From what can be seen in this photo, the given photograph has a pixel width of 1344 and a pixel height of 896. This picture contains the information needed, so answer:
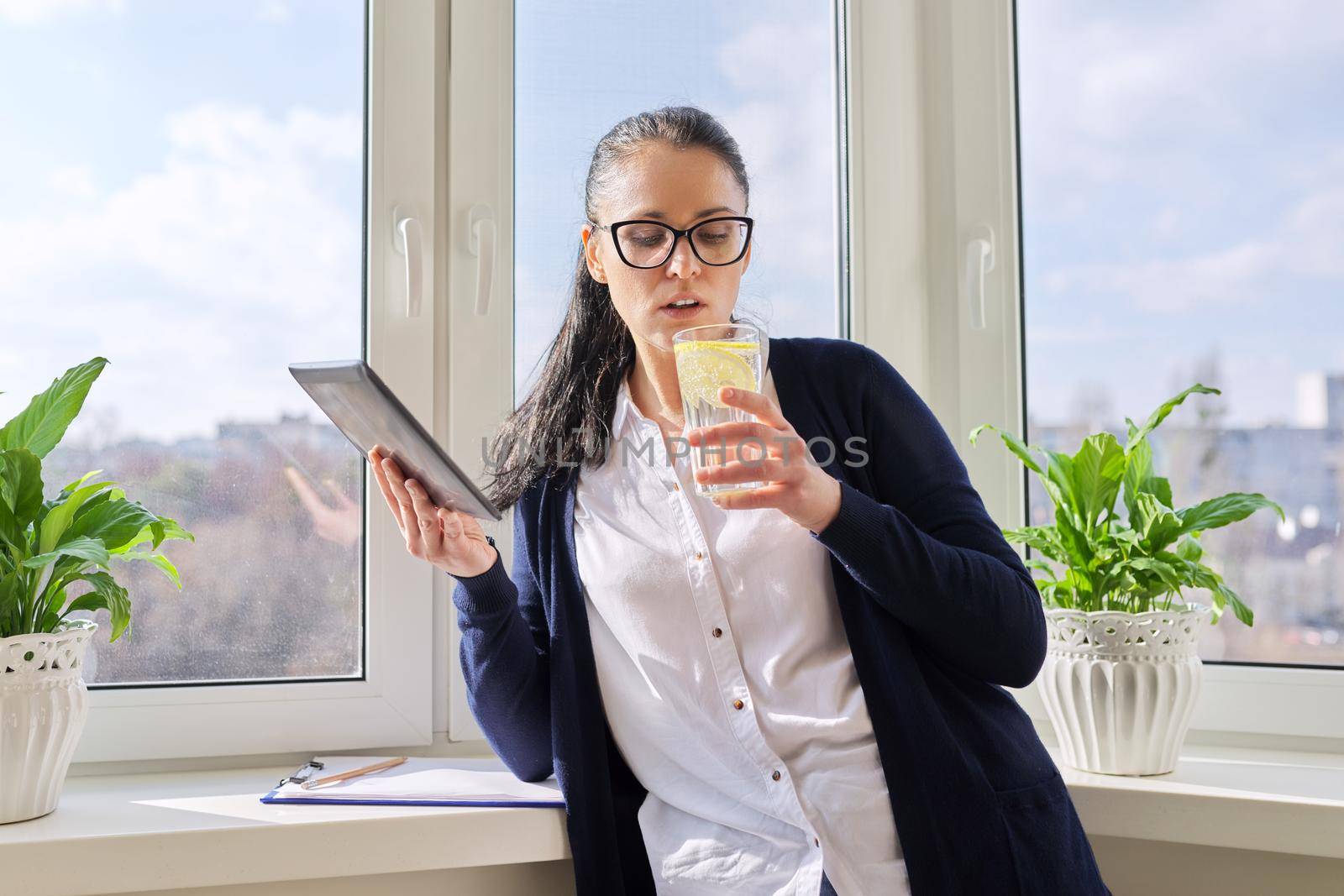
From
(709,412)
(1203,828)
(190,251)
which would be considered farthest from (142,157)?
(1203,828)

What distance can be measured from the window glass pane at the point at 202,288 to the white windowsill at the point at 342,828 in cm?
25

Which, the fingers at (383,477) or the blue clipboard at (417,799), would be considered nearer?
the fingers at (383,477)

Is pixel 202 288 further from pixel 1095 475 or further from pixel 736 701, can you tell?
pixel 1095 475

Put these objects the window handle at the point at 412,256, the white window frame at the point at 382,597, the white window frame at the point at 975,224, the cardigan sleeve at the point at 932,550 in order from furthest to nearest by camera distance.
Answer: the white window frame at the point at 975,224 < the window handle at the point at 412,256 < the white window frame at the point at 382,597 < the cardigan sleeve at the point at 932,550

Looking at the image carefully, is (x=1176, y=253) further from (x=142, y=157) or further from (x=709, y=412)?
(x=142, y=157)

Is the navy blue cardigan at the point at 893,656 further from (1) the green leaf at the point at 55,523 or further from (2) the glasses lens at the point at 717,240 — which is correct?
(1) the green leaf at the point at 55,523

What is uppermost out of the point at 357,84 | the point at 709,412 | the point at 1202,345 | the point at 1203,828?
the point at 357,84

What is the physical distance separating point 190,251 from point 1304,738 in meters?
1.88

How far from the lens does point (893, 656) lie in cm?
123

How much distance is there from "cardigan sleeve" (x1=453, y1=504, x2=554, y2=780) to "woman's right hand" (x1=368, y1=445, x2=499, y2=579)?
24 mm


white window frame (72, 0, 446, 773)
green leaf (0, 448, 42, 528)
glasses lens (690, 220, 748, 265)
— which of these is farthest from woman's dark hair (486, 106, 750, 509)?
green leaf (0, 448, 42, 528)

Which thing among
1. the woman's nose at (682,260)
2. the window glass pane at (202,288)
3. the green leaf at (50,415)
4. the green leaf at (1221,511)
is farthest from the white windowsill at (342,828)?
the woman's nose at (682,260)

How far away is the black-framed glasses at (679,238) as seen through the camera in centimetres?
127

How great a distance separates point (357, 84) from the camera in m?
1.71
